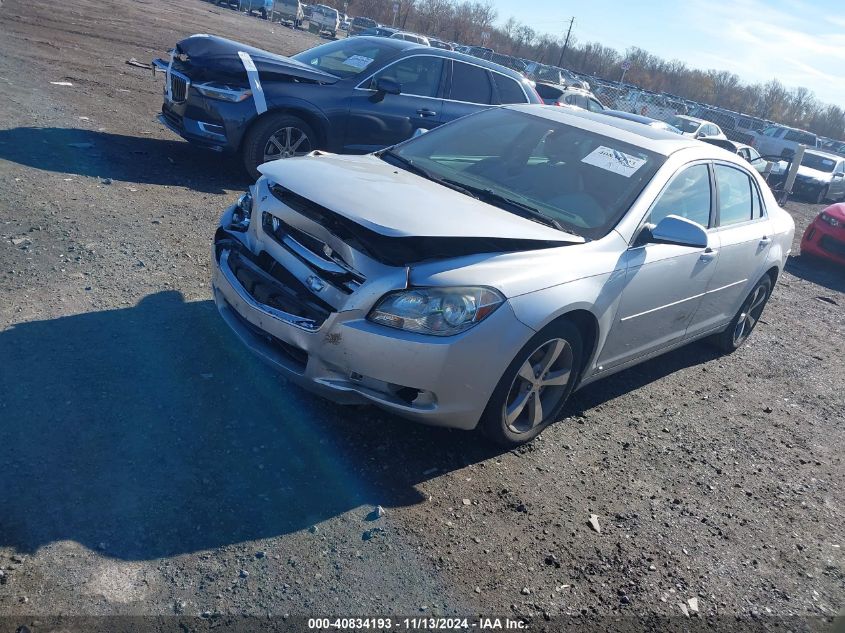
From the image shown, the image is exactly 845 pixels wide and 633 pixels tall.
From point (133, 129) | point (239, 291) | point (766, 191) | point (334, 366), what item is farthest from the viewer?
point (133, 129)

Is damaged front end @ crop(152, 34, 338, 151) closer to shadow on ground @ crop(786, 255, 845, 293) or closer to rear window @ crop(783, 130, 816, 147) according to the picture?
shadow on ground @ crop(786, 255, 845, 293)

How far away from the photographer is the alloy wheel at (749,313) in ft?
20.5

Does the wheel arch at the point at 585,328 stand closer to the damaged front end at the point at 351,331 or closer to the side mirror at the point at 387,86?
the damaged front end at the point at 351,331

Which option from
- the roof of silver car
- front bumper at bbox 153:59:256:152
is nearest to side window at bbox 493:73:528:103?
front bumper at bbox 153:59:256:152

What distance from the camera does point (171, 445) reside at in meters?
3.40

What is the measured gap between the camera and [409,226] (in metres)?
3.50

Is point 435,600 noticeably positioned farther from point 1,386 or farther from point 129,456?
point 1,386

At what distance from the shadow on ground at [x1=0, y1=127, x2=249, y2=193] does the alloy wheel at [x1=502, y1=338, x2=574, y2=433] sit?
4900mm

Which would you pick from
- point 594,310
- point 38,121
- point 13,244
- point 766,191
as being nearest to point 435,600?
point 594,310

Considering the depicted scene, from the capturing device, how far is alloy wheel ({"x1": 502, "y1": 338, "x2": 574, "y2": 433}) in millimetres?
3854

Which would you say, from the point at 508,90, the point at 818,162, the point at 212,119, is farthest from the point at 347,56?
the point at 818,162

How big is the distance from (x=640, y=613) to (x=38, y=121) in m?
8.41

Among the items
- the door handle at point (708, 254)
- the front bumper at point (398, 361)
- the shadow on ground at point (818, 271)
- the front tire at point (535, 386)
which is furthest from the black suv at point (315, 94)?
the shadow on ground at point (818, 271)

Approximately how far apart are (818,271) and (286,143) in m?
8.77
